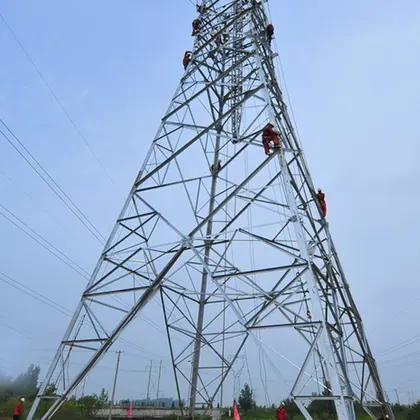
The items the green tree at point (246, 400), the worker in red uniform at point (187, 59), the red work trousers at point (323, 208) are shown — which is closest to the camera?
the red work trousers at point (323, 208)

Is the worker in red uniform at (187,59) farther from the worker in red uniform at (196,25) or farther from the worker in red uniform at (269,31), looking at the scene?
the worker in red uniform at (269,31)

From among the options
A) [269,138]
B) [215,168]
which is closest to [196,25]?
[215,168]

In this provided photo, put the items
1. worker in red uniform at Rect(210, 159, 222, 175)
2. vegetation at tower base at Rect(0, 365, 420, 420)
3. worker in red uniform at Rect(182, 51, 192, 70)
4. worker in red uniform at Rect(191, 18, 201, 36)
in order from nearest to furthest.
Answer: worker in red uniform at Rect(210, 159, 222, 175), worker in red uniform at Rect(182, 51, 192, 70), worker in red uniform at Rect(191, 18, 201, 36), vegetation at tower base at Rect(0, 365, 420, 420)

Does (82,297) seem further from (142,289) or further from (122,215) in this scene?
(122,215)

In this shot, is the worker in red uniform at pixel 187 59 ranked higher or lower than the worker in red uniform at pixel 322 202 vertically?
higher

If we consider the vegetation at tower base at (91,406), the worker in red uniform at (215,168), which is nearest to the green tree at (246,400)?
the vegetation at tower base at (91,406)

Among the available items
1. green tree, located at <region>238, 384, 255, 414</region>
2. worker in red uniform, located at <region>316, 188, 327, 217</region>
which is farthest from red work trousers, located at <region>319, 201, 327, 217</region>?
green tree, located at <region>238, 384, 255, 414</region>

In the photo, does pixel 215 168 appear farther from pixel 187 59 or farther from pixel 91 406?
pixel 91 406

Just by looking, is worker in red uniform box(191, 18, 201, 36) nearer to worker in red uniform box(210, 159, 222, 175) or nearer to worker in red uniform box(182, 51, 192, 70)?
worker in red uniform box(182, 51, 192, 70)

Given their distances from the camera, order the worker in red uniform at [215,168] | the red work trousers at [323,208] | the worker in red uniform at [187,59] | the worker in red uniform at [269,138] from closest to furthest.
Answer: the worker in red uniform at [269,138] < the red work trousers at [323,208] < the worker in red uniform at [215,168] < the worker in red uniform at [187,59]

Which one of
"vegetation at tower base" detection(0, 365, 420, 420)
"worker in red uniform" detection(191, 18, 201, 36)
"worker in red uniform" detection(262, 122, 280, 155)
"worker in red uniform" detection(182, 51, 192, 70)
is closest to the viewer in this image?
"worker in red uniform" detection(262, 122, 280, 155)

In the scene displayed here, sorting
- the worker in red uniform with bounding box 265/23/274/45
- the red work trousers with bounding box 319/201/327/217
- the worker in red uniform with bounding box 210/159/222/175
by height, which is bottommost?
the red work trousers with bounding box 319/201/327/217

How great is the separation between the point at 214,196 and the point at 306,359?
7114mm

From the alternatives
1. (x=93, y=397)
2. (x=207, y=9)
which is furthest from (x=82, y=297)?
(x=93, y=397)
